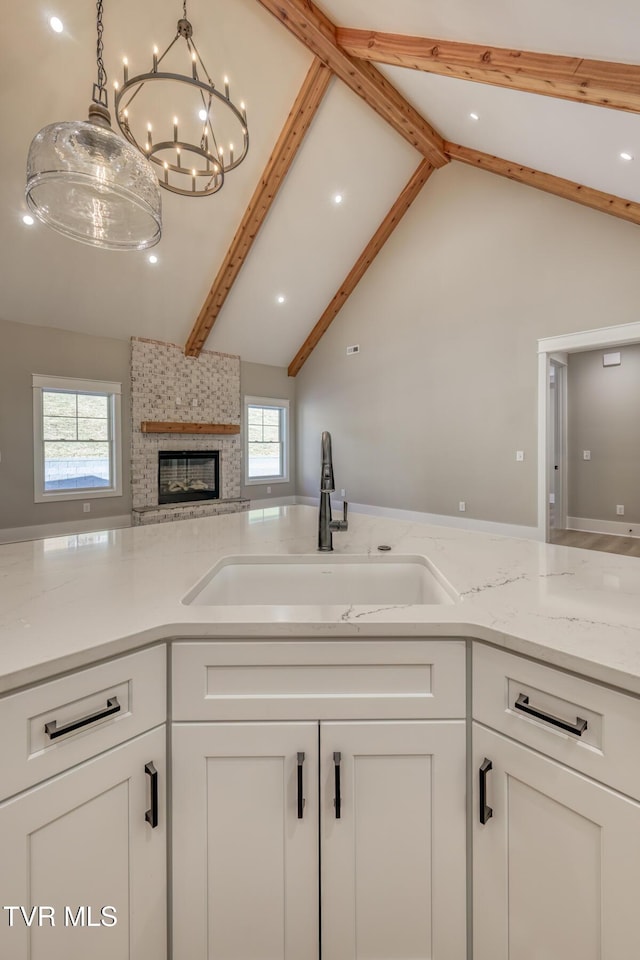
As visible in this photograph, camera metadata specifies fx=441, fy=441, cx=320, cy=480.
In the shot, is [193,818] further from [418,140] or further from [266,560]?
[418,140]

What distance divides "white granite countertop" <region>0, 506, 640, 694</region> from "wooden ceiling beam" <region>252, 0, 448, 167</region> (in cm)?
436

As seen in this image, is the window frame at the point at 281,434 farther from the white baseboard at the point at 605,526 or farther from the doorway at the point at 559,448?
the white baseboard at the point at 605,526

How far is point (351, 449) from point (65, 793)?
6.56 metres

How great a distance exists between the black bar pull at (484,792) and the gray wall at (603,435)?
5981 millimetres

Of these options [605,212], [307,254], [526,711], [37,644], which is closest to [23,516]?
[307,254]

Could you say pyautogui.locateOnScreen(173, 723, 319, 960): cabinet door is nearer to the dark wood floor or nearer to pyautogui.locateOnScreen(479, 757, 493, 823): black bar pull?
pyautogui.locateOnScreen(479, 757, 493, 823): black bar pull

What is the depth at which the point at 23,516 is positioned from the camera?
18.0 ft

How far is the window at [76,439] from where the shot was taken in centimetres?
562

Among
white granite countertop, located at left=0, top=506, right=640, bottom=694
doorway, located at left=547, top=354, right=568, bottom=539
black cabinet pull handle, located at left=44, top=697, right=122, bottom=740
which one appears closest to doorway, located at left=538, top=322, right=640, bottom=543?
doorway, located at left=547, top=354, right=568, bottom=539

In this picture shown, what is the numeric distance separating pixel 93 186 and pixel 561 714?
238 centimetres

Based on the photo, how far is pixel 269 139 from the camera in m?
4.67

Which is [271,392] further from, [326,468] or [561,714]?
[561,714]

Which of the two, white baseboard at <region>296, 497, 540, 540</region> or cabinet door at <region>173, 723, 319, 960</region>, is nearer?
cabinet door at <region>173, 723, 319, 960</region>

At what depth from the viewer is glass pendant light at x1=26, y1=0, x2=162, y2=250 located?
1.62m
